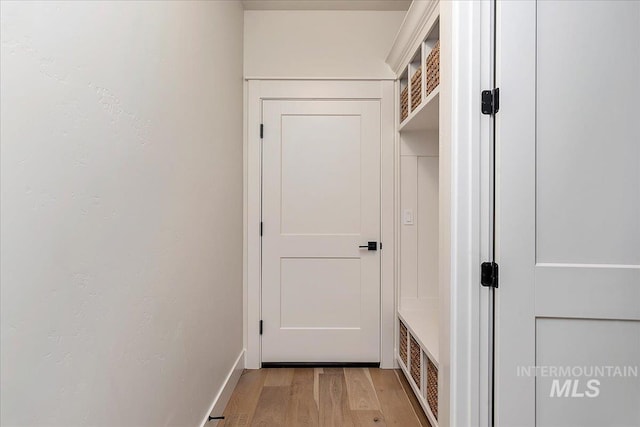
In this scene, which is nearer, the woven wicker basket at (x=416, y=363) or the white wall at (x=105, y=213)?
the white wall at (x=105, y=213)

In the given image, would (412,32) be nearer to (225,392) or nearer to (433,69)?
(433,69)

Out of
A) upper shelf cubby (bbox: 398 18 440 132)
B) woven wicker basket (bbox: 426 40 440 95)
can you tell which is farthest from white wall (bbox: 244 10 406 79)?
woven wicker basket (bbox: 426 40 440 95)

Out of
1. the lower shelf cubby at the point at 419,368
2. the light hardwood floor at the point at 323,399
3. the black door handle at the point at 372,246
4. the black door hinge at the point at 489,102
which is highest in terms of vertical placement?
the black door hinge at the point at 489,102

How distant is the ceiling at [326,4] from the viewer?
8.70ft

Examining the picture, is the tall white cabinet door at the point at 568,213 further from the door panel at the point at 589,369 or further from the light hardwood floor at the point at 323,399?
the light hardwood floor at the point at 323,399

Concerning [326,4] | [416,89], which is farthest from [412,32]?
[326,4]

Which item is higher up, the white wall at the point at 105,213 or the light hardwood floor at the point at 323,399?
the white wall at the point at 105,213

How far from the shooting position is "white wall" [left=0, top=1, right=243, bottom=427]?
76 centimetres

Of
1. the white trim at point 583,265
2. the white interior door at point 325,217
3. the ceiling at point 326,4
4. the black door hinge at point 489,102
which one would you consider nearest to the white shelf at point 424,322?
the white interior door at point 325,217

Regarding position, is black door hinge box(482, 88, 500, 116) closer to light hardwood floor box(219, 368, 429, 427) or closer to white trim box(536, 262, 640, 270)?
white trim box(536, 262, 640, 270)

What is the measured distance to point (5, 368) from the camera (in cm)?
72

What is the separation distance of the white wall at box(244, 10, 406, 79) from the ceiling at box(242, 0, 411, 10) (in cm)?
4

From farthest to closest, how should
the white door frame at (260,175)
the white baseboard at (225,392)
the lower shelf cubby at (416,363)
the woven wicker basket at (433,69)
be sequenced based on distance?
1. the white door frame at (260,175)
2. the lower shelf cubby at (416,363)
3. the white baseboard at (225,392)
4. the woven wicker basket at (433,69)

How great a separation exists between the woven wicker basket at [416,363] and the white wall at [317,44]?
74.8 inches
